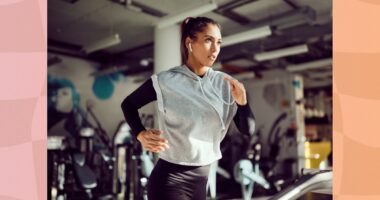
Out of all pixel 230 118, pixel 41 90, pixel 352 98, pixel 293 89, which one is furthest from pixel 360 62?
pixel 293 89

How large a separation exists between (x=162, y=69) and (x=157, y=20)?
0.91m

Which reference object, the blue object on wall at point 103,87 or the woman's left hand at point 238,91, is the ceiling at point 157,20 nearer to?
the blue object on wall at point 103,87

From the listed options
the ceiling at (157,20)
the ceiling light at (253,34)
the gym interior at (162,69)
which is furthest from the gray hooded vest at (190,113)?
the ceiling light at (253,34)

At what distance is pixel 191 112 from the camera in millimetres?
1125

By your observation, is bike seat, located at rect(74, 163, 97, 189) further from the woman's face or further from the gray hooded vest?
the woman's face

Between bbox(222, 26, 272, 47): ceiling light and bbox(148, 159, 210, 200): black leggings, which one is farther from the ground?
bbox(222, 26, 272, 47): ceiling light

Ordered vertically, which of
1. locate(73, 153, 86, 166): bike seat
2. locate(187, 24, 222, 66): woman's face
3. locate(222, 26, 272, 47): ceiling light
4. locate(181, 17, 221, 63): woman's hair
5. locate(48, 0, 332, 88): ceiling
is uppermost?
locate(48, 0, 332, 88): ceiling

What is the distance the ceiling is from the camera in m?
5.14

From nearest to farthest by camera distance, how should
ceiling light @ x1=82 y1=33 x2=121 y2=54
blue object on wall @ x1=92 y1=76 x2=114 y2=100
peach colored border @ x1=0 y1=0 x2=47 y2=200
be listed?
1. peach colored border @ x1=0 y1=0 x2=47 y2=200
2. ceiling light @ x1=82 y1=33 x2=121 y2=54
3. blue object on wall @ x1=92 y1=76 x2=114 y2=100

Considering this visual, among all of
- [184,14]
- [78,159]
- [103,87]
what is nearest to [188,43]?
[184,14]

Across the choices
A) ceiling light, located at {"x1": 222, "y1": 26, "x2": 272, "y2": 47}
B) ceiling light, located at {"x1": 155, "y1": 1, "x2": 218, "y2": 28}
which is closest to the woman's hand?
ceiling light, located at {"x1": 155, "y1": 1, "x2": 218, "y2": 28}

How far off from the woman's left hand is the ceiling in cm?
325

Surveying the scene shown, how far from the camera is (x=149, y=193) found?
47.4 inches

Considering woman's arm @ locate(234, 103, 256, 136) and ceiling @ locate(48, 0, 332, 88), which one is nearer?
woman's arm @ locate(234, 103, 256, 136)
